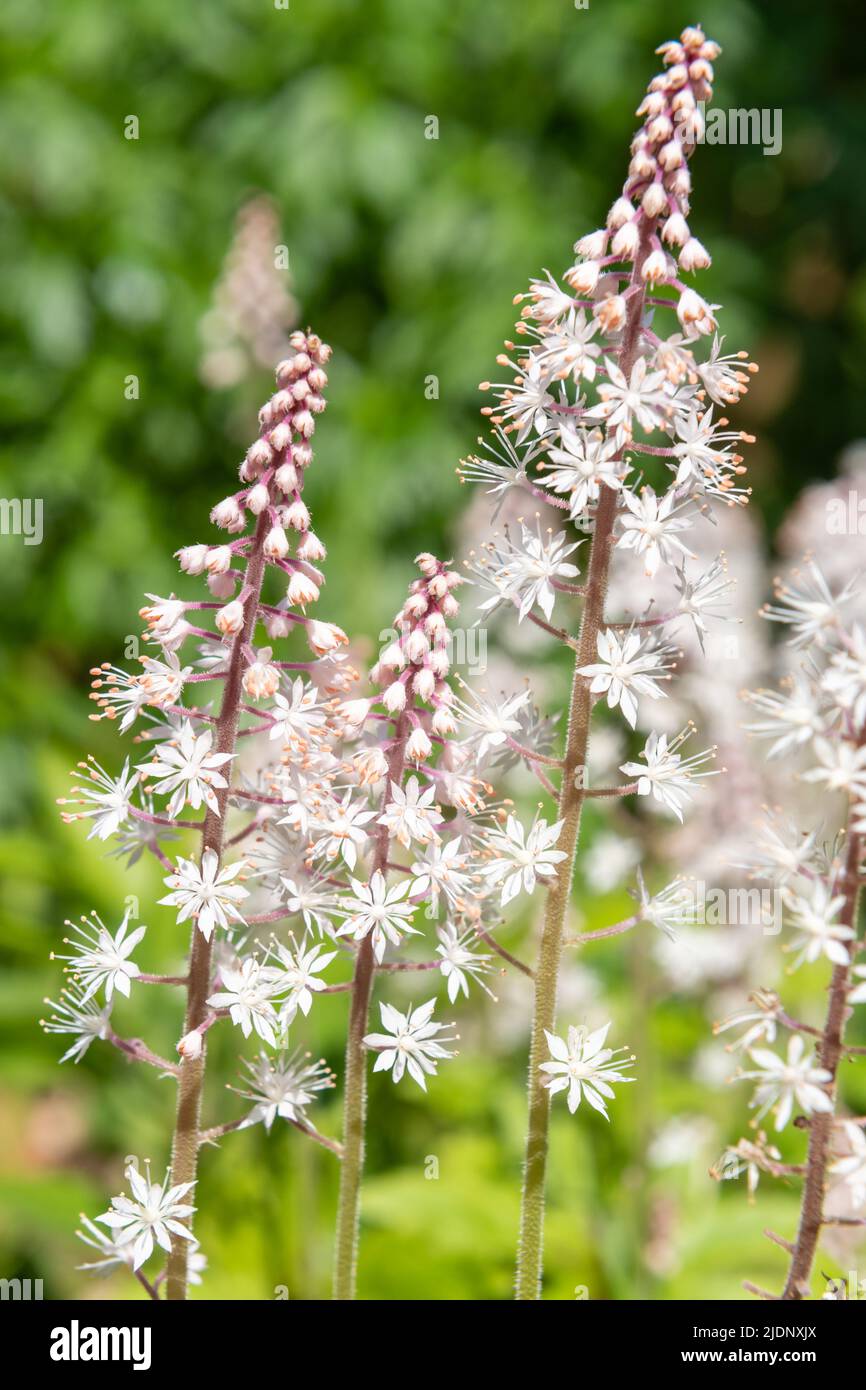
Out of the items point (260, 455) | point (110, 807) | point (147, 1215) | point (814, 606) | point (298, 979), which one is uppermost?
point (260, 455)

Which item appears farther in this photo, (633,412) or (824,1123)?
(633,412)

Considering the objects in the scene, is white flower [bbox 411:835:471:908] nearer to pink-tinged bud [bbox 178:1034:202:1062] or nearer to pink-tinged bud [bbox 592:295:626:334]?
pink-tinged bud [bbox 178:1034:202:1062]

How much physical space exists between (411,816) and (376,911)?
109 mm

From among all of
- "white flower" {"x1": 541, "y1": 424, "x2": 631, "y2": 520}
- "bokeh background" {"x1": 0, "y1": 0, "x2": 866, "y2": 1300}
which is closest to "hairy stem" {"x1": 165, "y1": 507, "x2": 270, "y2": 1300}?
"white flower" {"x1": 541, "y1": 424, "x2": 631, "y2": 520}

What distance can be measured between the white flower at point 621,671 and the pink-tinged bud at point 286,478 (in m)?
0.36

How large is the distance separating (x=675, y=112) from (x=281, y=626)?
695 millimetres

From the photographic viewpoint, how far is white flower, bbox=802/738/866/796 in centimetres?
127

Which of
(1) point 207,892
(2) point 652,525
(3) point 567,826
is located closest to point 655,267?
(2) point 652,525

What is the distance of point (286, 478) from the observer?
4.88 ft

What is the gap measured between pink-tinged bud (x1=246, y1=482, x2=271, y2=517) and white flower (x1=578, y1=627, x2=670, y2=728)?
1.25 feet

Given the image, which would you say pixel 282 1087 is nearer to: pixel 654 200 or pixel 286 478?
pixel 286 478

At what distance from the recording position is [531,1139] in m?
1.54

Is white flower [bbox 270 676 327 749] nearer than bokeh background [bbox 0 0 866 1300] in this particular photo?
Yes
